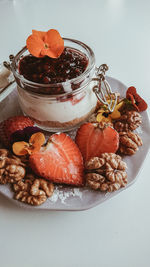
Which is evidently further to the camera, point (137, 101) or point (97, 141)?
point (137, 101)

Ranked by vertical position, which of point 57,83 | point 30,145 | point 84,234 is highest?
point 57,83

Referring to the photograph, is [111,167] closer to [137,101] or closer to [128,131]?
[128,131]

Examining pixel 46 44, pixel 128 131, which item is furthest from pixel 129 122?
pixel 46 44

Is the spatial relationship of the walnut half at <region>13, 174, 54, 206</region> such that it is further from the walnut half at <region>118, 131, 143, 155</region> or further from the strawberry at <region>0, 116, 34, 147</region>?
Answer: the walnut half at <region>118, 131, 143, 155</region>

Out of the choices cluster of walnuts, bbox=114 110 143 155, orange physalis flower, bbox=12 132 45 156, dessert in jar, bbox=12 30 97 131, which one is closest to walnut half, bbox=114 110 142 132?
cluster of walnuts, bbox=114 110 143 155

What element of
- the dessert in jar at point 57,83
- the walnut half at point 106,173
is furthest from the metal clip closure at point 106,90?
the walnut half at point 106,173

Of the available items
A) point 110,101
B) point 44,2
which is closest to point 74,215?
point 110,101

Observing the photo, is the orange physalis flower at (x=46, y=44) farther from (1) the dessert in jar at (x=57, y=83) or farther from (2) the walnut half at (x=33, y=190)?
(2) the walnut half at (x=33, y=190)

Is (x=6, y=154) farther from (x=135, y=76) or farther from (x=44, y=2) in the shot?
(x=44, y=2)
